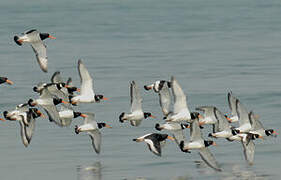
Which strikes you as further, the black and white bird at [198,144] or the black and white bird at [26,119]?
the black and white bird at [26,119]

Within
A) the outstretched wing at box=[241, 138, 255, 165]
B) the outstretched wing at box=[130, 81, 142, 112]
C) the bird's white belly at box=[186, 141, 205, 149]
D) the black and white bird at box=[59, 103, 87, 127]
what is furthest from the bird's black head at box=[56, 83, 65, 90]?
the outstretched wing at box=[241, 138, 255, 165]

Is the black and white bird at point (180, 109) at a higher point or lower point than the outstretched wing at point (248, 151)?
higher

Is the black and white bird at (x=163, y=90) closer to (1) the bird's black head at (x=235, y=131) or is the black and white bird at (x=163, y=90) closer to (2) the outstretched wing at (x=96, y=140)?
(2) the outstretched wing at (x=96, y=140)

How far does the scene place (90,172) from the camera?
95.5 feet

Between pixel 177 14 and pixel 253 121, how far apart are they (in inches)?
2703

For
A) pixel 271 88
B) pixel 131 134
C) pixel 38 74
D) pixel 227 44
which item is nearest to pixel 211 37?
pixel 227 44

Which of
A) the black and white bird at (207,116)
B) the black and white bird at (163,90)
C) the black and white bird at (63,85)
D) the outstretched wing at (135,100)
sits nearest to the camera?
the outstretched wing at (135,100)

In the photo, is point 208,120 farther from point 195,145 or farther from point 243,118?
point 195,145

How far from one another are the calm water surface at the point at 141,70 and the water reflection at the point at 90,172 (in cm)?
4

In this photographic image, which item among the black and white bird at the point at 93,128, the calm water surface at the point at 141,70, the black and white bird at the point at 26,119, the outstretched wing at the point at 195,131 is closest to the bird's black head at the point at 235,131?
the calm water surface at the point at 141,70

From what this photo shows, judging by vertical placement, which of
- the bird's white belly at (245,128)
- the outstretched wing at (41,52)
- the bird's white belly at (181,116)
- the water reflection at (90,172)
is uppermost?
the outstretched wing at (41,52)

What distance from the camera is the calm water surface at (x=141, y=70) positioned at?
29.8m

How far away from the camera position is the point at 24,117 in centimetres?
2881

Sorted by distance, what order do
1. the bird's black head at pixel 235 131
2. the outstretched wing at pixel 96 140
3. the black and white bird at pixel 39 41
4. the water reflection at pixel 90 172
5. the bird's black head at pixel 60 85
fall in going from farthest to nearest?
the bird's black head at pixel 60 85 → the outstretched wing at pixel 96 140 → the black and white bird at pixel 39 41 → the bird's black head at pixel 235 131 → the water reflection at pixel 90 172
